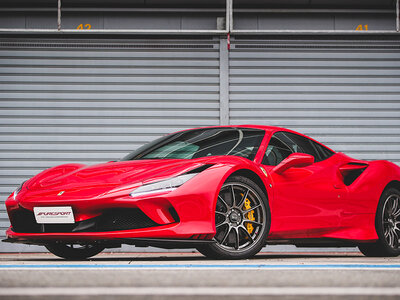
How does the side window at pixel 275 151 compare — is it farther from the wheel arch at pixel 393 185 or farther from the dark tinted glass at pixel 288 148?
the wheel arch at pixel 393 185

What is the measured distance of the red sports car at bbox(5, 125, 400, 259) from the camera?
4551mm

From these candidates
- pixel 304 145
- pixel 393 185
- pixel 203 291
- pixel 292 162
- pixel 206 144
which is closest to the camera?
pixel 203 291

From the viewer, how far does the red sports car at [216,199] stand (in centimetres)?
455

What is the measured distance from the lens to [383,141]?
10.1 metres

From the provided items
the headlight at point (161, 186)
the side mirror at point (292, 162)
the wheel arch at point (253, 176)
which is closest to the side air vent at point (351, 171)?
the side mirror at point (292, 162)

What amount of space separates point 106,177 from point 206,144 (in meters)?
1.05

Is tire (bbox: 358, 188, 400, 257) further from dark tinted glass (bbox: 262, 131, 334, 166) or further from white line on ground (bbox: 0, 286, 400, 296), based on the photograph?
white line on ground (bbox: 0, 286, 400, 296)

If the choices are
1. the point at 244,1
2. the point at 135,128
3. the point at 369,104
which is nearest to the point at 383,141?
the point at 369,104

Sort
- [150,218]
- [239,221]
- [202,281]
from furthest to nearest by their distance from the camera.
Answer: [239,221] → [150,218] → [202,281]

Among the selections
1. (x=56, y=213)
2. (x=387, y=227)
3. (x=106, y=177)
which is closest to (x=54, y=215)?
(x=56, y=213)

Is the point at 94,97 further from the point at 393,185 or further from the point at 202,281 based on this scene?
the point at 202,281

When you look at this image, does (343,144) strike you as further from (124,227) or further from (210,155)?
(124,227)

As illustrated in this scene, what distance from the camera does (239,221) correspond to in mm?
4855

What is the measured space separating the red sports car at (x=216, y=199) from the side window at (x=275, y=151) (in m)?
0.01
